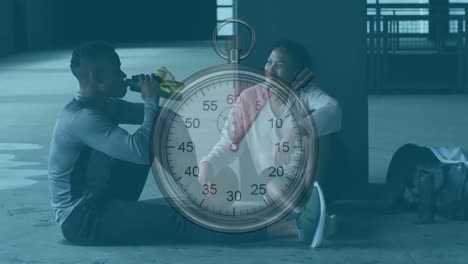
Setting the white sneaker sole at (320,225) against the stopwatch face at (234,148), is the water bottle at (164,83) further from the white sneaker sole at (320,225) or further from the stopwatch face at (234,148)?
the white sneaker sole at (320,225)

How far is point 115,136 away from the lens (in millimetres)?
4680

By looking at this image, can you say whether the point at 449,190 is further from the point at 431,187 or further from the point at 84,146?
the point at 84,146

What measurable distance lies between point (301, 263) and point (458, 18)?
8.61 meters

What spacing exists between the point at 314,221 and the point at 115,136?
98cm

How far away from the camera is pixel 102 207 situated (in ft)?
15.8

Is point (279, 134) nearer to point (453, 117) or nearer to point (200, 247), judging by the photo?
point (200, 247)

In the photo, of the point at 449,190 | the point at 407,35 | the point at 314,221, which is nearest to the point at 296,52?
the point at 314,221

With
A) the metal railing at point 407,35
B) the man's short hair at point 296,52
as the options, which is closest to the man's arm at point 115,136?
the man's short hair at point 296,52

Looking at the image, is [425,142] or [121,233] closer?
[121,233]

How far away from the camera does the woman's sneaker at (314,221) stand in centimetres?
476

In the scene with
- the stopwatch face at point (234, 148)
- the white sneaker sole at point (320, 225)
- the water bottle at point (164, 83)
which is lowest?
the white sneaker sole at point (320, 225)

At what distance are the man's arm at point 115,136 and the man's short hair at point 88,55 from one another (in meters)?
0.20

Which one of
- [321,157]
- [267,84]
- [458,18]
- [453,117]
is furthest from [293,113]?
[458,18]

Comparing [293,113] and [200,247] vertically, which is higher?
[293,113]
